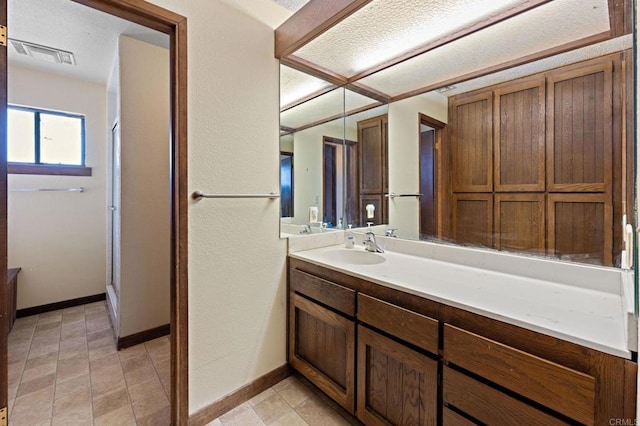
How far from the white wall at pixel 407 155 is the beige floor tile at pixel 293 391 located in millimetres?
1179

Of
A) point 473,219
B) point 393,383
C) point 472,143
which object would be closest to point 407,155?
point 472,143

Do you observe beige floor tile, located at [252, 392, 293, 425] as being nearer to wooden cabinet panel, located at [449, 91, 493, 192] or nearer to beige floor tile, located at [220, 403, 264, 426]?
beige floor tile, located at [220, 403, 264, 426]

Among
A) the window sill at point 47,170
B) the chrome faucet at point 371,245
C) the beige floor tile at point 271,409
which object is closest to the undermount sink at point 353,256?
the chrome faucet at point 371,245

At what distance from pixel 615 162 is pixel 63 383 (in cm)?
317

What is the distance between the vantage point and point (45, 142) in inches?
121

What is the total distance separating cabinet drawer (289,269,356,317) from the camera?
4.83ft

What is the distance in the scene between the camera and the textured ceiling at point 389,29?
136 centimetres

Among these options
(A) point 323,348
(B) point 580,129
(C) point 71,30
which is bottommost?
(A) point 323,348

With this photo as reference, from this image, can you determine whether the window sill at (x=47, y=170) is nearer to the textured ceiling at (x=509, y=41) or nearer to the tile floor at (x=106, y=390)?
the tile floor at (x=106, y=390)

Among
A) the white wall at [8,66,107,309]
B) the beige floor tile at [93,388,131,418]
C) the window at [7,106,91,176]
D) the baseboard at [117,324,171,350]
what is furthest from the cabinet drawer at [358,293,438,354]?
the window at [7,106,91,176]

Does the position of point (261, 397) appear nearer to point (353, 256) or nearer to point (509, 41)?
point (353, 256)

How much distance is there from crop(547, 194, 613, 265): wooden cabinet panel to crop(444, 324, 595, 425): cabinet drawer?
2.12ft

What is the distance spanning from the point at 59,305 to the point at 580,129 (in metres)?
4.46

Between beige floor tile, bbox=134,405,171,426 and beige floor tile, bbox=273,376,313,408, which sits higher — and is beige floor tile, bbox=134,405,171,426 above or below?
below
